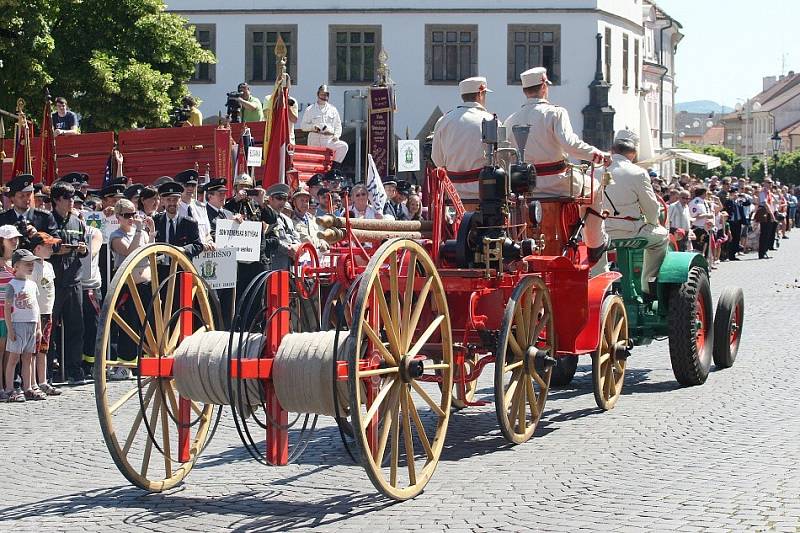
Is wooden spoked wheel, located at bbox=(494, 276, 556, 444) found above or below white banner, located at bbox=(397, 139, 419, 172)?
below

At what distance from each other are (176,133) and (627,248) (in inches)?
420

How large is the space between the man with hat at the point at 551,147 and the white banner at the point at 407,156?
39.7 feet

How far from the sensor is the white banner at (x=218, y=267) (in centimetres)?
1508

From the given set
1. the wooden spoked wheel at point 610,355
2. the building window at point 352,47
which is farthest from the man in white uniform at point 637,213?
the building window at point 352,47

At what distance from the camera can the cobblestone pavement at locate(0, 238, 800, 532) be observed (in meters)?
8.02

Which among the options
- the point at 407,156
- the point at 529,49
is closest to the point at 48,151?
the point at 407,156

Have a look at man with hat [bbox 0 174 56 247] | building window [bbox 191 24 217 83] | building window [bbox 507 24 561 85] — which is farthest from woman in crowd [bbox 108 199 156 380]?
building window [bbox 507 24 561 85]

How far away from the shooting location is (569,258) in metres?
11.6

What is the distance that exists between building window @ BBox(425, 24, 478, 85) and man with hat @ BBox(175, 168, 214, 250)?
35.6 metres

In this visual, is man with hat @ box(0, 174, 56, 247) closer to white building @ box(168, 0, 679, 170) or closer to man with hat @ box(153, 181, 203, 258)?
man with hat @ box(153, 181, 203, 258)

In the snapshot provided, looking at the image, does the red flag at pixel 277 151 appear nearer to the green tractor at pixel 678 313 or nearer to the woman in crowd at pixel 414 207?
the woman in crowd at pixel 414 207

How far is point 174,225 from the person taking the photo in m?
15.2

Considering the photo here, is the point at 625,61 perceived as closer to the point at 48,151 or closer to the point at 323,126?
the point at 323,126

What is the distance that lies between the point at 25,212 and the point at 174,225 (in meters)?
1.63
